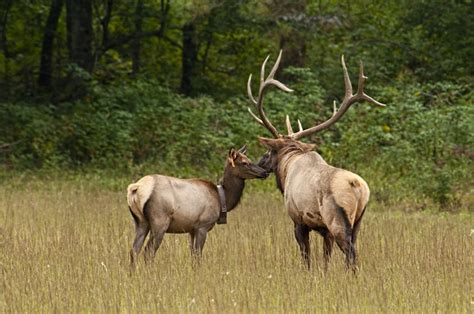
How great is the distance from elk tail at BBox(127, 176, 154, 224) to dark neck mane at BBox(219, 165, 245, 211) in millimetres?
1126

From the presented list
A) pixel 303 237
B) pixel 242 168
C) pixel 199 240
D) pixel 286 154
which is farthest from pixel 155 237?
pixel 286 154

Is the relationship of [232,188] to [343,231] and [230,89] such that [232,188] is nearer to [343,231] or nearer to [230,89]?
[343,231]

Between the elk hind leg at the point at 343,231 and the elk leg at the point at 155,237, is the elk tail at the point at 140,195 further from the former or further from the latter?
the elk hind leg at the point at 343,231

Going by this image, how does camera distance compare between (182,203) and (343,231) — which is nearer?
(343,231)

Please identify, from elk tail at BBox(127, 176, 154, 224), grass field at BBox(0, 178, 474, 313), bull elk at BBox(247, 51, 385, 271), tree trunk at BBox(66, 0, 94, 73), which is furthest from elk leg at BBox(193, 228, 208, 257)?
tree trunk at BBox(66, 0, 94, 73)

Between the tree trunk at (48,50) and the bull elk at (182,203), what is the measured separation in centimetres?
1389

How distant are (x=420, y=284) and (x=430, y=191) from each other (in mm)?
7285

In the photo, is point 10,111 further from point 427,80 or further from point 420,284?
point 420,284

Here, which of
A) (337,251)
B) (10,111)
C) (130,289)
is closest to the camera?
(130,289)

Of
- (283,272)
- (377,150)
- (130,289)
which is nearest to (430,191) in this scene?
(377,150)

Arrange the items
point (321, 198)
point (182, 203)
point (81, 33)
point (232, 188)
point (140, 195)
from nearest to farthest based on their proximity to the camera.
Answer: point (321, 198)
point (140, 195)
point (182, 203)
point (232, 188)
point (81, 33)

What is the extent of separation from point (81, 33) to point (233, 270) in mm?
13809

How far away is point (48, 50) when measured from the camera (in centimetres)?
2355

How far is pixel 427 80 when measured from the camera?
20.6 m
